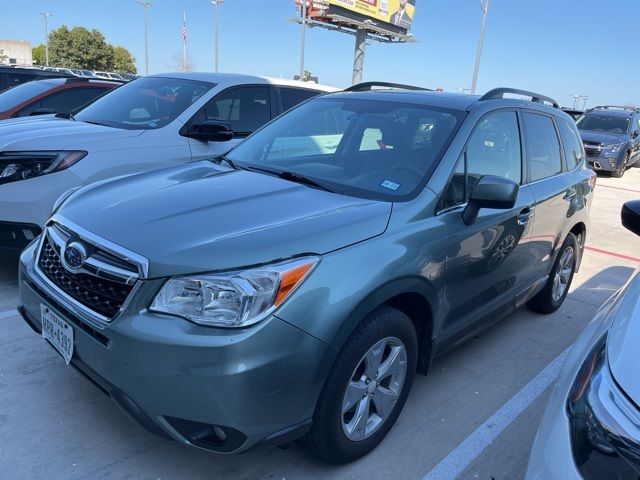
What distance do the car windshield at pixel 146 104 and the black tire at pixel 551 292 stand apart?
354cm

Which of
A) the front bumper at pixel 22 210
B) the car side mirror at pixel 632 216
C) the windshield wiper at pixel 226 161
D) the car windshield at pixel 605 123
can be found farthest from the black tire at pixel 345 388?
the car windshield at pixel 605 123

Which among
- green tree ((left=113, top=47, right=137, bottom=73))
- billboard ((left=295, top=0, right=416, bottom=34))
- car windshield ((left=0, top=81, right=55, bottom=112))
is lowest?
car windshield ((left=0, top=81, right=55, bottom=112))

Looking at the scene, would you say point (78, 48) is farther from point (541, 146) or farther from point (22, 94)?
point (541, 146)

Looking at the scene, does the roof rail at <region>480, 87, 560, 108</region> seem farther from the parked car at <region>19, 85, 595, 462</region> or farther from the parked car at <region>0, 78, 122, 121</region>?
the parked car at <region>0, 78, 122, 121</region>

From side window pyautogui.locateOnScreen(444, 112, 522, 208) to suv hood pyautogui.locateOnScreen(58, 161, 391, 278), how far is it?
548 mm

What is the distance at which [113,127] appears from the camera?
478 cm

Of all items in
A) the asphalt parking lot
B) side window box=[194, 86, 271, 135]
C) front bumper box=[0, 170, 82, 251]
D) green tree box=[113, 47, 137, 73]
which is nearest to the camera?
the asphalt parking lot

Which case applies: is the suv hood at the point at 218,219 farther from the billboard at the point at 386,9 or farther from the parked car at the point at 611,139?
the billboard at the point at 386,9

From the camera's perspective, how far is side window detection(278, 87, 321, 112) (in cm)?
592

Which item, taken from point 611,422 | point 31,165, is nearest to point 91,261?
point 611,422

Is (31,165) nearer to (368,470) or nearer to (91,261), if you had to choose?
(91,261)

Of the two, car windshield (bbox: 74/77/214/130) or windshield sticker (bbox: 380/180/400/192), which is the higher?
car windshield (bbox: 74/77/214/130)

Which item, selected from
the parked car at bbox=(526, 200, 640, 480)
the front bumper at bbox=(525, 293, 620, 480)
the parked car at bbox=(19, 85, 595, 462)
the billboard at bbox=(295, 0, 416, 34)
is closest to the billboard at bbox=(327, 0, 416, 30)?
the billboard at bbox=(295, 0, 416, 34)

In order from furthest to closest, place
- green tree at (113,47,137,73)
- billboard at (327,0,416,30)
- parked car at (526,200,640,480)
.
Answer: green tree at (113,47,137,73) < billboard at (327,0,416,30) < parked car at (526,200,640,480)
